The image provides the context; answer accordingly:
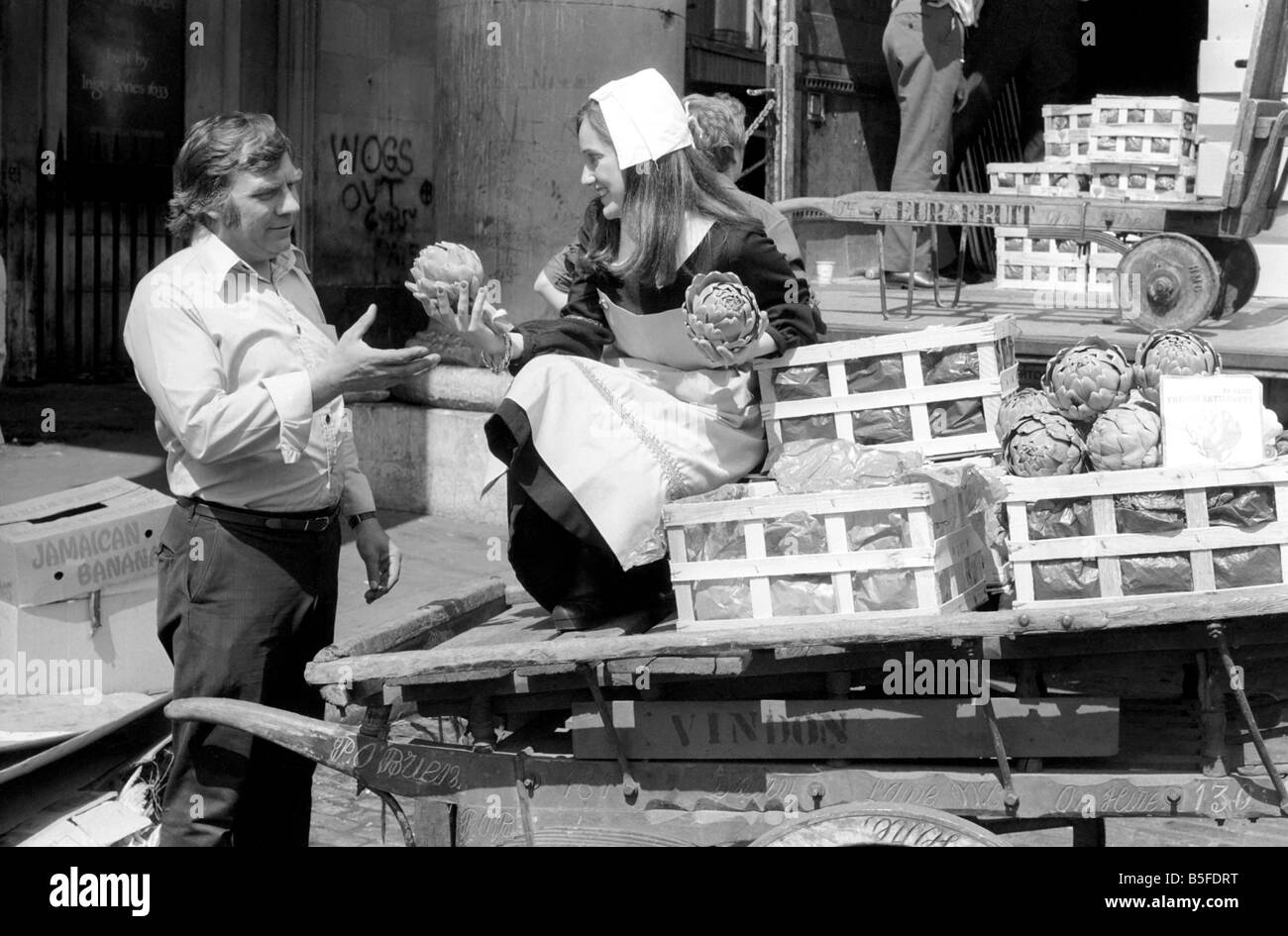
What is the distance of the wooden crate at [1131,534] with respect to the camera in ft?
A: 9.59

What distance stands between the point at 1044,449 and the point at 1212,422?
326mm

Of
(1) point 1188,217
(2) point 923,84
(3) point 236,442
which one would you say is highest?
(2) point 923,84

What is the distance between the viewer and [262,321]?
3496 millimetres

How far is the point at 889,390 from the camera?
3.61m

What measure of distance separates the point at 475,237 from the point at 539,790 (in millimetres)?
5482

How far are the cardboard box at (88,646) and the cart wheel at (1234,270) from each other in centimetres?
481

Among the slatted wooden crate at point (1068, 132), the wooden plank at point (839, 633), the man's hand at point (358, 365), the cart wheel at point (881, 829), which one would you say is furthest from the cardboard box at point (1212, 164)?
A: the cart wheel at point (881, 829)

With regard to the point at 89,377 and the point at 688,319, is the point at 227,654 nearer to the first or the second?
the point at 688,319

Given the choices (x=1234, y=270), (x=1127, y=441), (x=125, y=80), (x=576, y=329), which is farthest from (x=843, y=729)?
(x=125, y=80)

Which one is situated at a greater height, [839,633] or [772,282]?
[772,282]

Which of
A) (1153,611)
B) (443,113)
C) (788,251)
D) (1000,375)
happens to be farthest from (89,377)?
(1153,611)

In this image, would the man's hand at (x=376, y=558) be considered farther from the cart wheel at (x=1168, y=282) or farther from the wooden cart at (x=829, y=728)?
the cart wheel at (x=1168, y=282)

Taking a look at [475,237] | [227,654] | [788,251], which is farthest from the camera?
[475,237]

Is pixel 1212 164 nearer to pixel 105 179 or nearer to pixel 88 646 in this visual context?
pixel 88 646
